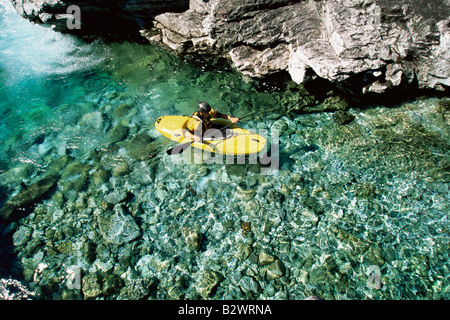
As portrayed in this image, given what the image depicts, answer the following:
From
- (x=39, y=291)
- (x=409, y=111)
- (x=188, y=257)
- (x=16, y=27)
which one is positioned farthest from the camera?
(x=16, y=27)

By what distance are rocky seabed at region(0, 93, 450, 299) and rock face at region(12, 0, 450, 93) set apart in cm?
151

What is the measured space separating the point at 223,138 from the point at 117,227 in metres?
4.08

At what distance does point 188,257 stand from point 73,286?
109 inches

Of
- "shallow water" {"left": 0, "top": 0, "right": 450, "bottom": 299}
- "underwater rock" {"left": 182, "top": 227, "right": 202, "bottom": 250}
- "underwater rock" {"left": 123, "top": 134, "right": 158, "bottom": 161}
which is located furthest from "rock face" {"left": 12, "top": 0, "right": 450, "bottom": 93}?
"underwater rock" {"left": 182, "top": 227, "right": 202, "bottom": 250}

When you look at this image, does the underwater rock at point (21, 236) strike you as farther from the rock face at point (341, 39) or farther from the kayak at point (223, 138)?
the rock face at point (341, 39)

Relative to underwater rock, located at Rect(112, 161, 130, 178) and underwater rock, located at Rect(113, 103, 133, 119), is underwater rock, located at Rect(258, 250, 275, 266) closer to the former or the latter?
underwater rock, located at Rect(112, 161, 130, 178)

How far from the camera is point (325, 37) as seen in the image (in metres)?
9.09

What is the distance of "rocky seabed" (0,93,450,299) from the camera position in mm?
6199

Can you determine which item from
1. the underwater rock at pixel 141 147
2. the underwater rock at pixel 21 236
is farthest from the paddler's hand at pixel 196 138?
the underwater rock at pixel 21 236

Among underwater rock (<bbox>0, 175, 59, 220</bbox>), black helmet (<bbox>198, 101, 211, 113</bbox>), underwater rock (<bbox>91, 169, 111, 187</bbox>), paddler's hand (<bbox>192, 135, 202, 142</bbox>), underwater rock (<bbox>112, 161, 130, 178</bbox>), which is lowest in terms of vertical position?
underwater rock (<bbox>0, 175, 59, 220</bbox>)

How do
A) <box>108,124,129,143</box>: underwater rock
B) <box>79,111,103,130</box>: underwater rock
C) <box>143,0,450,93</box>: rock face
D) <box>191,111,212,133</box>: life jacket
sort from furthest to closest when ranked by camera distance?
<box>79,111,103,130</box>: underwater rock
<box>108,124,129,143</box>: underwater rock
<box>143,0,450,93</box>: rock face
<box>191,111,212,133</box>: life jacket

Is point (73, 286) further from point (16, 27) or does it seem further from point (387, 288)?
point (16, 27)
